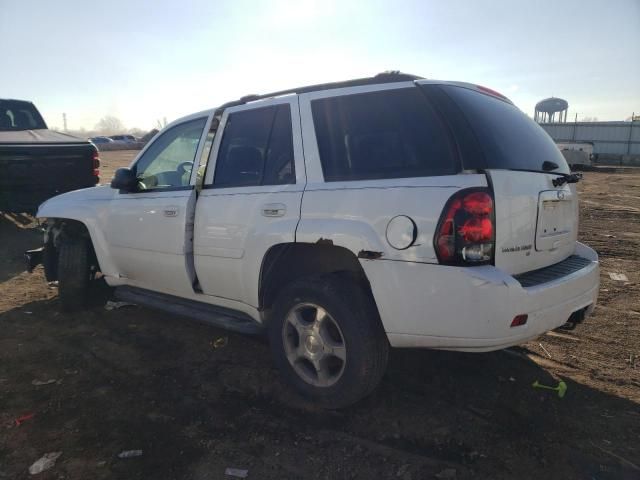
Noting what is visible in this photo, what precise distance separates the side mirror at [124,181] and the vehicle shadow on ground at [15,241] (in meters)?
3.21

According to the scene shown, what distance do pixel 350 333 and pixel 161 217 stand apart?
1.98m

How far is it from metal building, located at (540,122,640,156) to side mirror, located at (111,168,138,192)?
40838 millimetres

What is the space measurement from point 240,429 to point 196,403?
462 mm

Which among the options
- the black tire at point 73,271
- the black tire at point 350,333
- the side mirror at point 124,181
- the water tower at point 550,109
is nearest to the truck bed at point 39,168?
the black tire at point 73,271

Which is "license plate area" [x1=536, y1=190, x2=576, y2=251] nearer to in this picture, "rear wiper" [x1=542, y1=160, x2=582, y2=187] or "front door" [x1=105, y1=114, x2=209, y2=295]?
"rear wiper" [x1=542, y1=160, x2=582, y2=187]

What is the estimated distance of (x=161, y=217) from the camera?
3.81 metres

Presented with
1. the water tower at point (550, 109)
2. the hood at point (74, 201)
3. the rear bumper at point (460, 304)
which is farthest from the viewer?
the water tower at point (550, 109)

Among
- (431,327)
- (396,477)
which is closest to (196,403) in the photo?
(396,477)

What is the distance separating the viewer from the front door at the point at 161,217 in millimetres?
3688

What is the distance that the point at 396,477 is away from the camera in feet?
7.64

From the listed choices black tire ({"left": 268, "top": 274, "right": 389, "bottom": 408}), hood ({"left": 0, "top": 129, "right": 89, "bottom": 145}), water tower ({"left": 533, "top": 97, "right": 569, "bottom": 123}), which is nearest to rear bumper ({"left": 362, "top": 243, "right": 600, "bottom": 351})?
black tire ({"left": 268, "top": 274, "right": 389, "bottom": 408})

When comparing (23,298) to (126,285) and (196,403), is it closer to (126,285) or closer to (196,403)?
(126,285)

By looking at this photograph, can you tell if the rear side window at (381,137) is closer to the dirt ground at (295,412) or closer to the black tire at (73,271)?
the dirt ground at (295,412)

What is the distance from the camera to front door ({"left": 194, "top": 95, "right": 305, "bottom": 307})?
306cm
